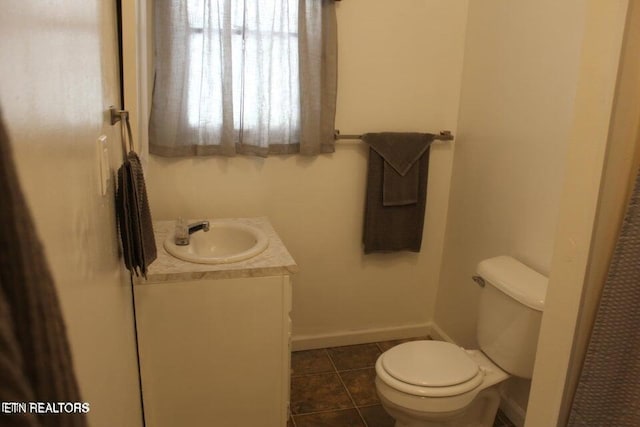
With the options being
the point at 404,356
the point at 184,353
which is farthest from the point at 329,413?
the point at 184,353

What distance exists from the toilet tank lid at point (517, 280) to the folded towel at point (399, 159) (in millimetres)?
622

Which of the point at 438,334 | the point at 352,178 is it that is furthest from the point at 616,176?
the point at 438,334

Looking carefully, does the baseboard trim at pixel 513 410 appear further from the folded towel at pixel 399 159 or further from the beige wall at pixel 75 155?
the beige wall at pixel 75 155

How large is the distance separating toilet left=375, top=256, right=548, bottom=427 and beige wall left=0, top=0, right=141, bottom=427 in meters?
0.99

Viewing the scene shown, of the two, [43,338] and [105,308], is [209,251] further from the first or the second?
[43,338]

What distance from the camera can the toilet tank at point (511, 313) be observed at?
1829 millimetres

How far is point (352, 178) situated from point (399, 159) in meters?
0.26

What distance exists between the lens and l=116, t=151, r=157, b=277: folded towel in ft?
4.24

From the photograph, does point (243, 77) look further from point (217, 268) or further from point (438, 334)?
point (438, 334)

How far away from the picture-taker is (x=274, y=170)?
8.07 feet

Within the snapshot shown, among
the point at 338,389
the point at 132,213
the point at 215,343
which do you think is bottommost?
the point at 338,389

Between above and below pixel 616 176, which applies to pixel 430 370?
below

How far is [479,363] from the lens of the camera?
200 cm

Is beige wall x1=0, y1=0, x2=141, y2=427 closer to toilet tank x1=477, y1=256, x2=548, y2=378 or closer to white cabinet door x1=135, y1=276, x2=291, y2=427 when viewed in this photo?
white cabinet door x1=135, y1=276, x2=291, y2=427
